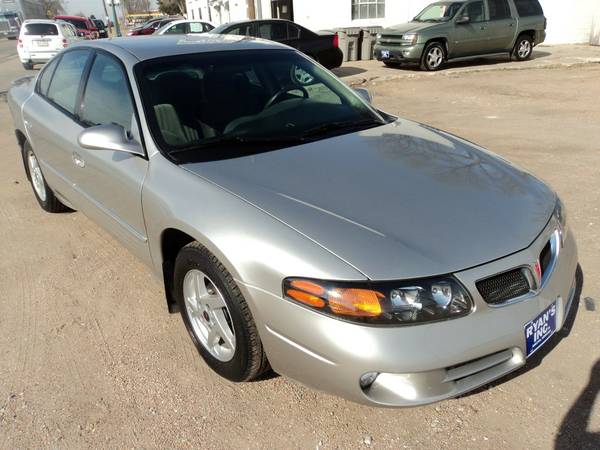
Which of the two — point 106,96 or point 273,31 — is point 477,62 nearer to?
point 273,31

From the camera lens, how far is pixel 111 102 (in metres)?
3.11

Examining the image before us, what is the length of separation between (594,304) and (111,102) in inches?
124

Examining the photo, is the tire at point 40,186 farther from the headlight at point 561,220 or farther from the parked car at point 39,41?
the parked car at point 39,41

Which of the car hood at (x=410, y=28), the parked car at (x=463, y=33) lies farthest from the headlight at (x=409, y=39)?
the car hood at (x=410, y=28)

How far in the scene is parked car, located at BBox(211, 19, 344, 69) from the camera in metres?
12.1

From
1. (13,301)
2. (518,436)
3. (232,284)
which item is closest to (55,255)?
(13,301)

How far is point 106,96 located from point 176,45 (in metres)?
0.56

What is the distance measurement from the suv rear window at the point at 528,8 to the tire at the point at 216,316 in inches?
553

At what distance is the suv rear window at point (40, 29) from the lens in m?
16.8

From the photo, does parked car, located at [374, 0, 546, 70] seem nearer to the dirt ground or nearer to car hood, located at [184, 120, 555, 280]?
the dirt ground

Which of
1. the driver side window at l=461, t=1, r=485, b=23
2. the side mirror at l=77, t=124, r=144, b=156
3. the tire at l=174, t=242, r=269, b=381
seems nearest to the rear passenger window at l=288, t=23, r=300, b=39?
the driver side window at l=461, t=1, r=485, b=23

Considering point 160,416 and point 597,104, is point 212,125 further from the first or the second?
point 597,104

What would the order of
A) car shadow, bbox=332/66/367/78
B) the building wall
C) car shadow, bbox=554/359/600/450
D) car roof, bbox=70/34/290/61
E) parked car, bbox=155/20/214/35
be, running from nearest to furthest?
car shadow, bbox=554/359/600/450
car roof, bbox=70/34/290/61
car shadow, bbox=332/66/367/78
parked car, bbox=155/20/214/35
the building wall

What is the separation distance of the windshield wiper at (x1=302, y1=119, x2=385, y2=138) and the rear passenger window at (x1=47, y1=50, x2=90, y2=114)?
1.77 metres
